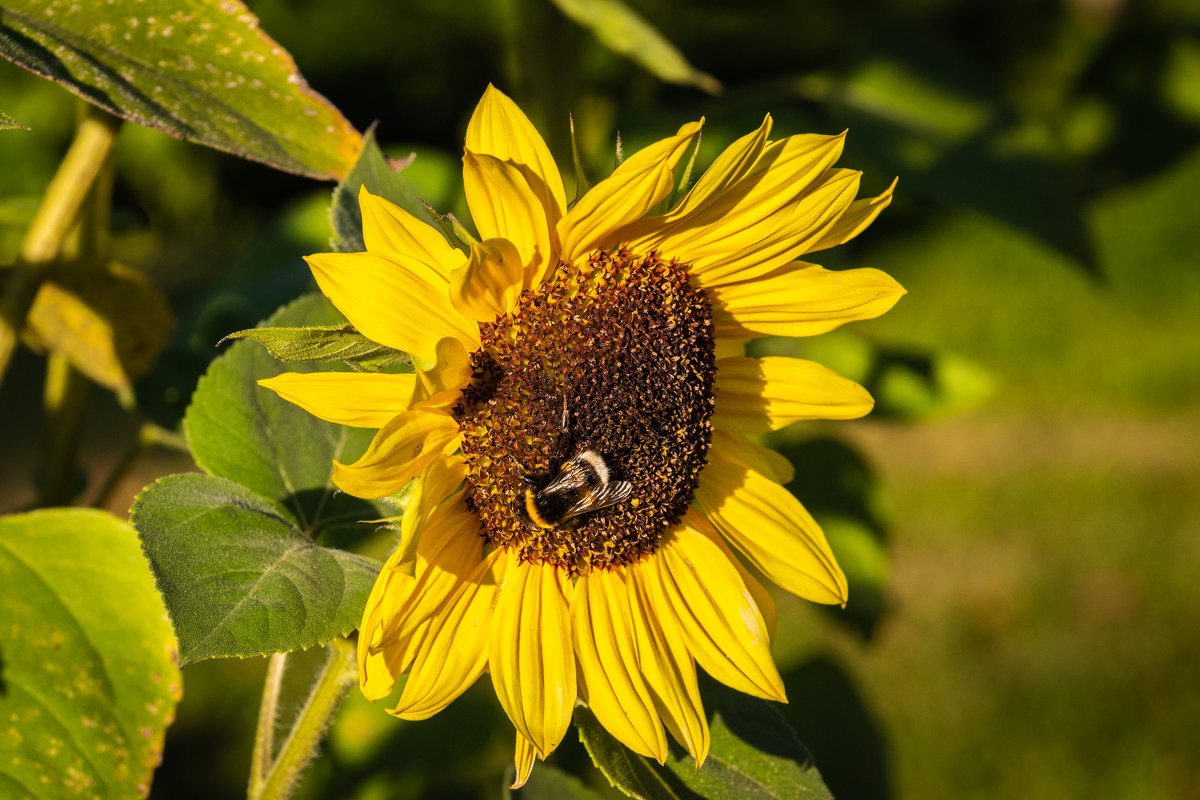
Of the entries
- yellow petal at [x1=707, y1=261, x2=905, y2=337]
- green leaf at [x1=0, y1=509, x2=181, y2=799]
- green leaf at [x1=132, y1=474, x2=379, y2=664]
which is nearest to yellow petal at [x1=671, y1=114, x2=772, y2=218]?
yellow petal at [x1=707, y1=261, x2=905, y2=337]

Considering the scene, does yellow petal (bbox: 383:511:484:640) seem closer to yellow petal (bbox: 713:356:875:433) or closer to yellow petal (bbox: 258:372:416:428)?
yellow petal (bbox: 258:372:416:428)

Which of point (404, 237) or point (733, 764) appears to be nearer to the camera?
point (404, 237)

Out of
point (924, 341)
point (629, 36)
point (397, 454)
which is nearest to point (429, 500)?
point (397, 454)

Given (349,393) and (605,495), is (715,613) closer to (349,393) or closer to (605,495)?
(605,495)

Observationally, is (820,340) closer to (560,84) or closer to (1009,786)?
(560,84)

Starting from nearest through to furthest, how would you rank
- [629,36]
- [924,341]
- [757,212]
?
[757,212] → [629,36] → [924,341]

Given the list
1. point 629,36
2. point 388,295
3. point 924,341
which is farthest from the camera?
point 924,341
